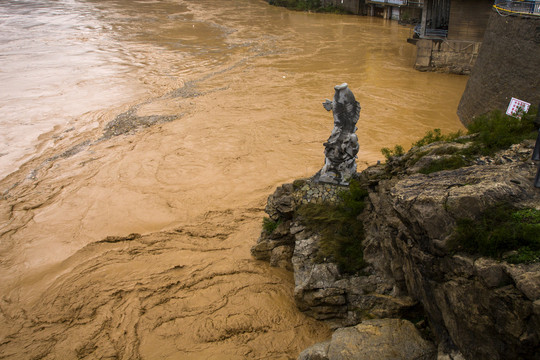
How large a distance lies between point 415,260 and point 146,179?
10054 mm

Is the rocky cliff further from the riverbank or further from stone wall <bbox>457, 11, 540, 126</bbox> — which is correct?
stone wall <bbox>457, 11, 540, 126</bbox>

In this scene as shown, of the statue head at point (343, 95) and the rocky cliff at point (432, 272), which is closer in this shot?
the rocky cliff at point (432, 272)

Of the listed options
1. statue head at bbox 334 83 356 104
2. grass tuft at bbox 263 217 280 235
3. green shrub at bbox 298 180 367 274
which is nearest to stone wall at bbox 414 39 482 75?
statue head at bbox 334 83 356 104

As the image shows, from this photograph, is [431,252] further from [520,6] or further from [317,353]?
[520,6]

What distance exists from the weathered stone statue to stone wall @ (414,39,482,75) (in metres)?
16.8

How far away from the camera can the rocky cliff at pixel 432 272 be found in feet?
13.5

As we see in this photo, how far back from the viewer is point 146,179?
42.9ft

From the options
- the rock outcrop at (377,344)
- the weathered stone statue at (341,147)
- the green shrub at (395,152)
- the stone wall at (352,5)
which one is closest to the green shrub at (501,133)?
the green shrub at (395,152)

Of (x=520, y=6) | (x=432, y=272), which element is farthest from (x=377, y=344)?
(x=520, y=6)

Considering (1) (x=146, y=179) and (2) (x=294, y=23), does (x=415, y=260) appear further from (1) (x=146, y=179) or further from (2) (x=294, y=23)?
(2) (x=294, y=23)

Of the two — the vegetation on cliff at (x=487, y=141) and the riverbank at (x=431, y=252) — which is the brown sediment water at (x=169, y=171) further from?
the vegetation on cliff at (x=487, y=141)

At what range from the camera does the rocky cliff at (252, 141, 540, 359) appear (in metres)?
4.12

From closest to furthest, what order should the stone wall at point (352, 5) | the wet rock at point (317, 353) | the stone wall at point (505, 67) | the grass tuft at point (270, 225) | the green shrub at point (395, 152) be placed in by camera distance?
the wet rock at point (317, 353)
the green shrub at point (395, 152)
the grass tuft at point (270, 225)
the stone wall at point (505, 67)
the stone wall at point (352, 5)

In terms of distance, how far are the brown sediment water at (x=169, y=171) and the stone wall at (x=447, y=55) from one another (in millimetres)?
780
